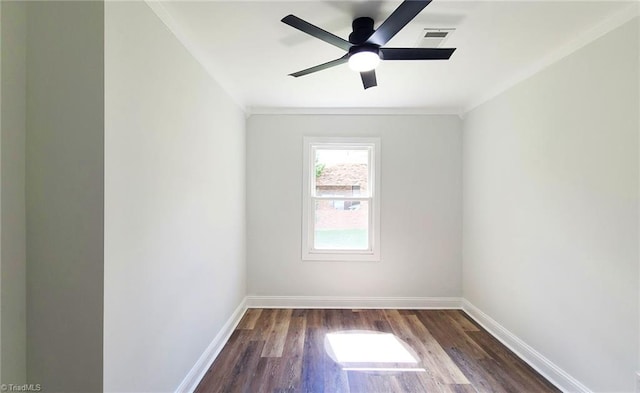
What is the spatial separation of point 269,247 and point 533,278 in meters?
2.70

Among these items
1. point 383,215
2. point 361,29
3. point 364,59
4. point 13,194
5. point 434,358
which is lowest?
point 434,358

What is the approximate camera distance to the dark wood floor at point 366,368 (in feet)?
6.97

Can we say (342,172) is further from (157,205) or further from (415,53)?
(157,205)

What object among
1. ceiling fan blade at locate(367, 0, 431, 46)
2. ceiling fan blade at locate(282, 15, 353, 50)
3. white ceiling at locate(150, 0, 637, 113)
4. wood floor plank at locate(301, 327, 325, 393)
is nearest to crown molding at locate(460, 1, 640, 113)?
white ceiling at locate(150, 0, 637, 113)

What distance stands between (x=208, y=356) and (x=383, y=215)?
2.38 m

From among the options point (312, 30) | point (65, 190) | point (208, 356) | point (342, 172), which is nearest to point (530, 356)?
point (342, 172)

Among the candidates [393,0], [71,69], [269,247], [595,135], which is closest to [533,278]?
[595,135]

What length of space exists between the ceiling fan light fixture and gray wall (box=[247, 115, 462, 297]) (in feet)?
5.83

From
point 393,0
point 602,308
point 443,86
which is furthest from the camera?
point 443,86

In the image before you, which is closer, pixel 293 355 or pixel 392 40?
pixel 392 40

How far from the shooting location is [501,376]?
2254 millimetres

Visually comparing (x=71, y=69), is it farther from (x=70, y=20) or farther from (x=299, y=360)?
(x=299, y=360)

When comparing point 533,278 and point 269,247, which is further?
point 269,247

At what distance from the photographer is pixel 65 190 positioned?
1.24 meters
